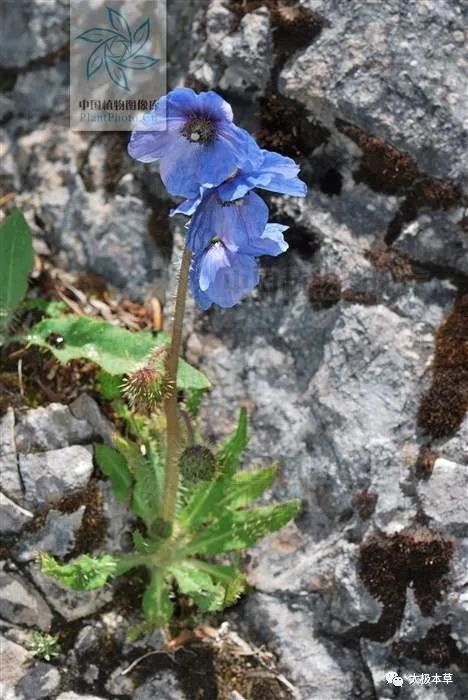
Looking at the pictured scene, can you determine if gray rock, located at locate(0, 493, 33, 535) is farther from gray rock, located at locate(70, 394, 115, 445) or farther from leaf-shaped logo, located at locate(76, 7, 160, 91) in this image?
leaf-shaped logo, located at locate(76, 7, 160, 91)

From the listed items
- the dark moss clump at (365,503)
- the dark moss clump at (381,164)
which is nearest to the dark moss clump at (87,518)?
the dark moss clump at (365,503)

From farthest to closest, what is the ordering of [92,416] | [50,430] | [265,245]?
[92,416], [50,430], [265,245]

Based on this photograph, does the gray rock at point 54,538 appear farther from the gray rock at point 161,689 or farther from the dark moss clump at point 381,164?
the dark moss clump at point 381,164

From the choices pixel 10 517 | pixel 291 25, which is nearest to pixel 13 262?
pixel 10 517

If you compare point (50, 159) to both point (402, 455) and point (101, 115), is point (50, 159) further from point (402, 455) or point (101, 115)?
point (402, 455)

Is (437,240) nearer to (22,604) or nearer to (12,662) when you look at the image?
(22,604)
